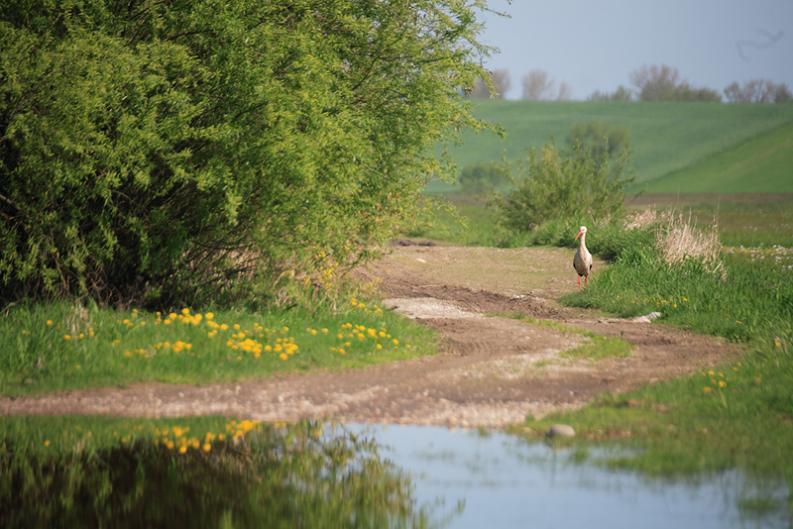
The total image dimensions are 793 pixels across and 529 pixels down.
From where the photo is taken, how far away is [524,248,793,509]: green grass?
856 centimetres

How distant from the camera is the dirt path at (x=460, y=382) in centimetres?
1035

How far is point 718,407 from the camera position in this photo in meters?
10.5

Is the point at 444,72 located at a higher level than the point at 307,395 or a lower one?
higher

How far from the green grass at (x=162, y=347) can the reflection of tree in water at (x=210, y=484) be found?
2.14 meters

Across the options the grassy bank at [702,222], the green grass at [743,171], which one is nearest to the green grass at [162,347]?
the grassy bank at [702,222]

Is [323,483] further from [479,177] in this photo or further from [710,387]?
[479,177]

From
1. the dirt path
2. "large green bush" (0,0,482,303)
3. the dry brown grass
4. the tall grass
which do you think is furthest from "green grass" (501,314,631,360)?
the dry brown grass

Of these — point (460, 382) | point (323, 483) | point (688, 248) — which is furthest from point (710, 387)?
point (688, 248)

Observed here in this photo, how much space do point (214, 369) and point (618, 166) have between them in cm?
2382

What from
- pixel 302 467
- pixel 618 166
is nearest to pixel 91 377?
pixel 302 467

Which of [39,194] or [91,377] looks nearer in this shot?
[91,377]

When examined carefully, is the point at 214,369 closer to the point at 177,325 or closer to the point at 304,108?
the point at 177,325

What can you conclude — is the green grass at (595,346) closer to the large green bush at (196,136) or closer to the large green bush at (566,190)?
the large green bush at (196,136)

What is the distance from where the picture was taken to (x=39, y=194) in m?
13.0
